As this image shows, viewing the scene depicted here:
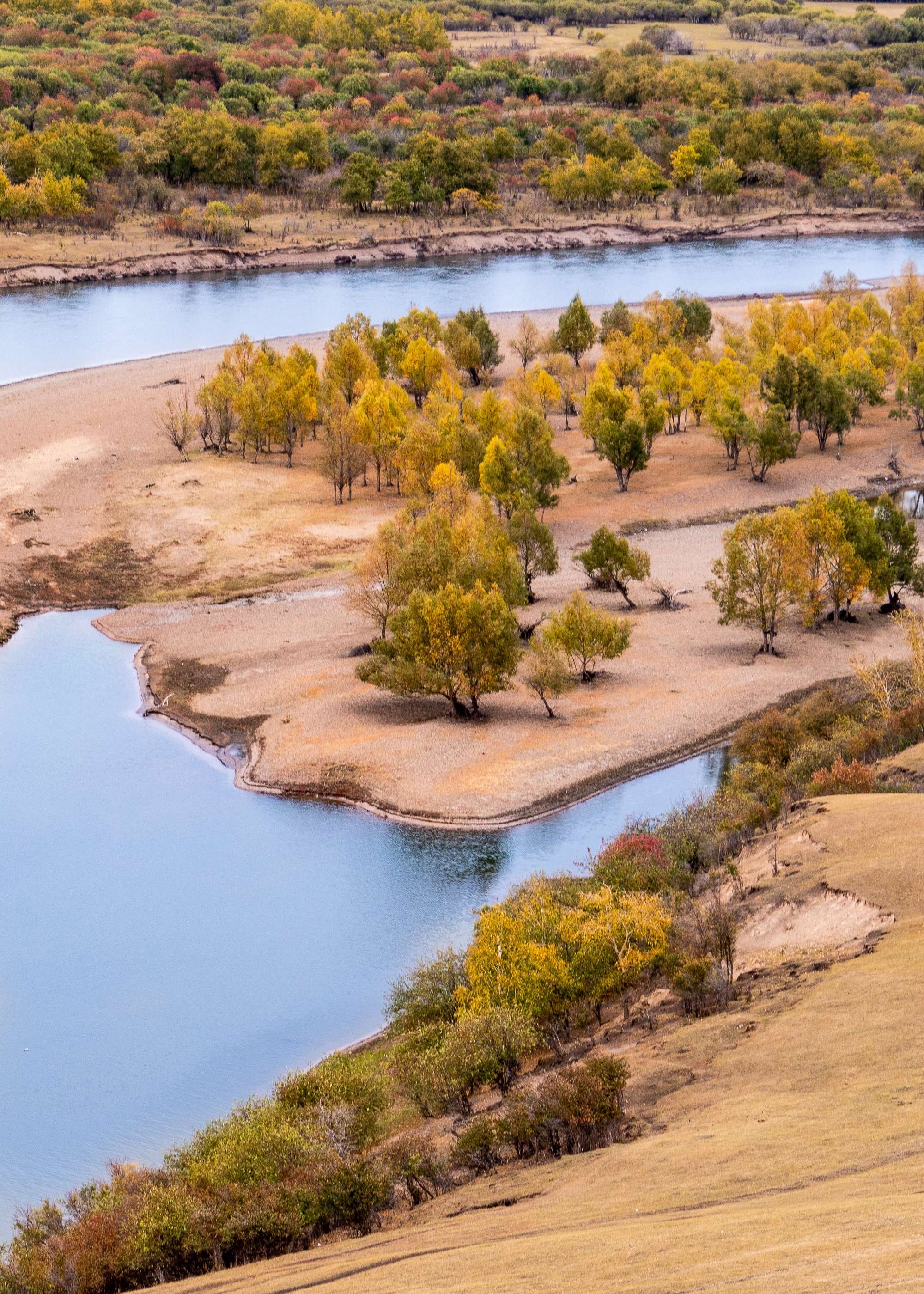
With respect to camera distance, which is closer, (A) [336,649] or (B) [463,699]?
(B) [463,699]

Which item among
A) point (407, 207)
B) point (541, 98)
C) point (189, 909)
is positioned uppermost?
point (541, 98)

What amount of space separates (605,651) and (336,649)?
426 inches

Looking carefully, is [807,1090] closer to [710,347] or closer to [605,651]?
[605,651]

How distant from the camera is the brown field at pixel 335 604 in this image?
151ft

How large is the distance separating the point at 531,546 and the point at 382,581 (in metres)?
7.50

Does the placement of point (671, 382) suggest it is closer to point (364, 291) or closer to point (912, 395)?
point (912, 395)

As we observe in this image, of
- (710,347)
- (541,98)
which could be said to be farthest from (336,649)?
(541,98)

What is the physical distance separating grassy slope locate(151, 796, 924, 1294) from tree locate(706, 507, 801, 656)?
22277 mm

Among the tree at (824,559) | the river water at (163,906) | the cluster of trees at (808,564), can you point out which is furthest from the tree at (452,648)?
the tree at (824,559)

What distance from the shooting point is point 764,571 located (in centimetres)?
5166

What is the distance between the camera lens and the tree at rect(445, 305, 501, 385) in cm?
9125

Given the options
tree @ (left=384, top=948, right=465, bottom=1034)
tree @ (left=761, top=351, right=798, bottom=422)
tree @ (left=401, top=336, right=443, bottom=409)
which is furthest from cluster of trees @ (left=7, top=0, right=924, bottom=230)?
tree @ (left=384, top=948, right=465, bottom=1034)

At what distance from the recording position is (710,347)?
95.7m

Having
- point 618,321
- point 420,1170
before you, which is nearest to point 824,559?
point 420,1170
